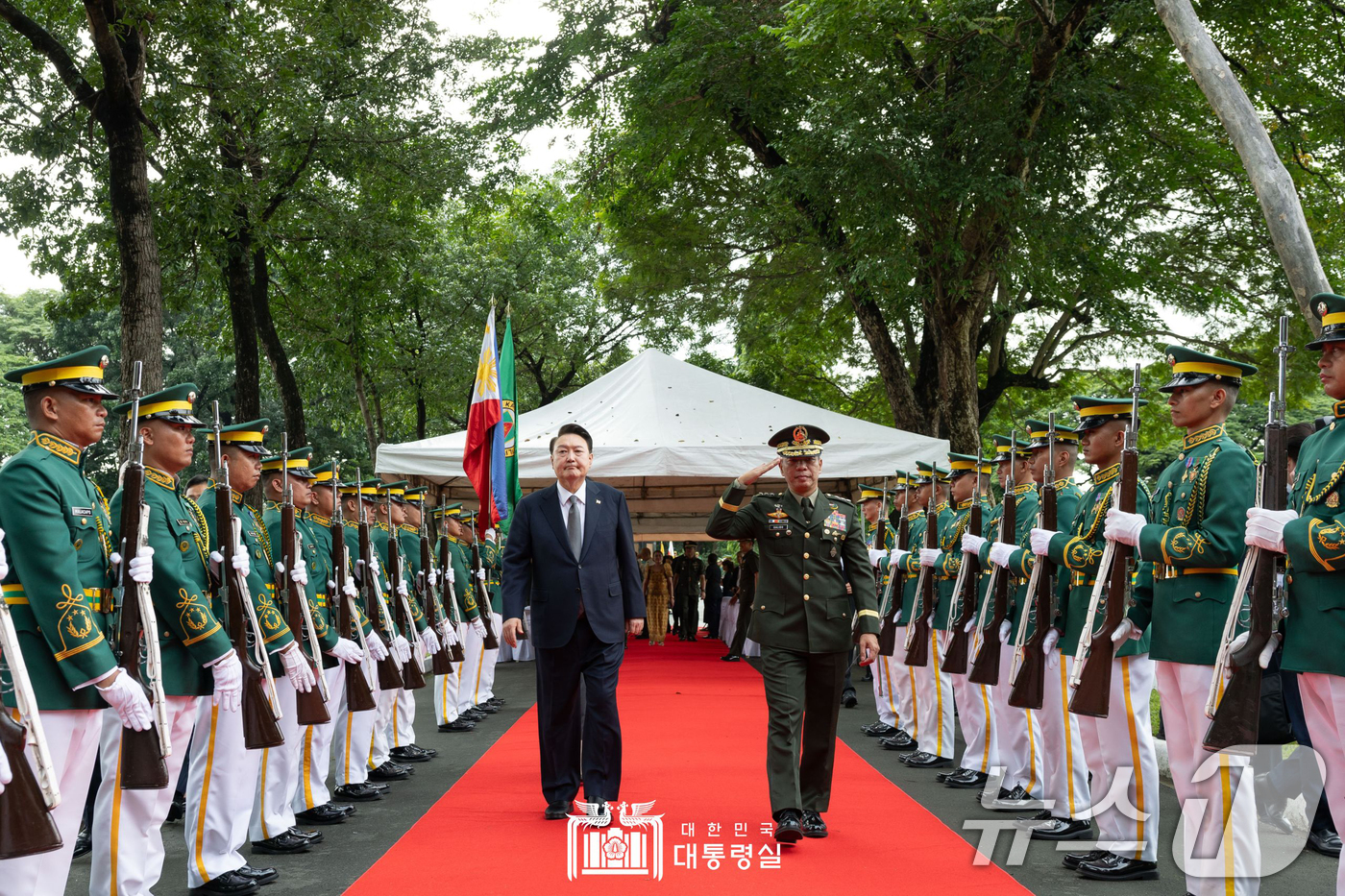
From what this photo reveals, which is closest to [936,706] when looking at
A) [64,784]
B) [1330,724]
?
[1330,724]

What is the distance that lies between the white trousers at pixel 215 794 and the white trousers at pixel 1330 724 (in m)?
3.86

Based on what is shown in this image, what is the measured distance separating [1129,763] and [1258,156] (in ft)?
15.4

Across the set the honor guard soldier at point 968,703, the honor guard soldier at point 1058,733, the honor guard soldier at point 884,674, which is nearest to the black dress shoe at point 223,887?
the honor guard soldier at point 1058,733

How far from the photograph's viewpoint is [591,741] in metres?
5.62

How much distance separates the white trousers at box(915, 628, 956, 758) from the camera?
7.65 metres

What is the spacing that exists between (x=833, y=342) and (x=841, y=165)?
10361mm

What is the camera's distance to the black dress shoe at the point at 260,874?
182 inches

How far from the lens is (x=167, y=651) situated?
419 cm

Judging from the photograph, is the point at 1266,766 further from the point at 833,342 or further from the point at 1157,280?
the point at 833,342

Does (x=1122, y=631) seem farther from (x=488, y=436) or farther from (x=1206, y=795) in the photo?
(x=488, y=436)

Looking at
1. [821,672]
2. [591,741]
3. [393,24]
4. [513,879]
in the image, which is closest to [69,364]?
[513,879]

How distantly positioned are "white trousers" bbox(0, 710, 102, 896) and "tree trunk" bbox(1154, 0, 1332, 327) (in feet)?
23.4

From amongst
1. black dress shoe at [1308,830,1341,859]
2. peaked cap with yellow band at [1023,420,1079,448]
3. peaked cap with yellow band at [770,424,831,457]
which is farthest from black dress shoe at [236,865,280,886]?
black dress shoe at [1308,830,1341,859]

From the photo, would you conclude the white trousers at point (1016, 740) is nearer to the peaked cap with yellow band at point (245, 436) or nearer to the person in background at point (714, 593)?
the peaked cap with yellow band at point (245, 436)
